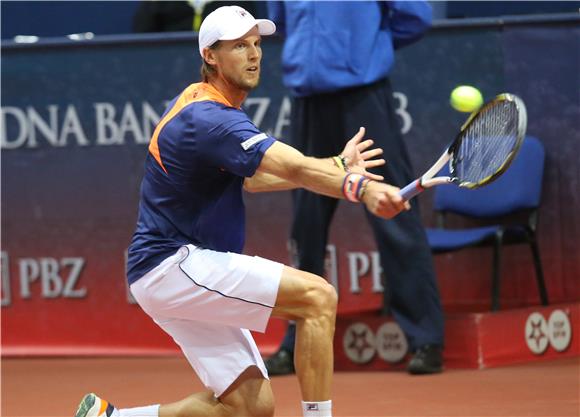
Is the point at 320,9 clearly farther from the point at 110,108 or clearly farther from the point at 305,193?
the point at 110,108

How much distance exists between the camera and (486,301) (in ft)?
22.4

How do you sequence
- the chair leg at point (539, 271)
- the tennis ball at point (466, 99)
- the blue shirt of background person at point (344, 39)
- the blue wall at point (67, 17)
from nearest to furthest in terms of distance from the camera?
1. the tennis ball at point (466, 99)
2. the blue shirt of background person at point (344, 39)
3. the chair leg at point (539, 271)
4. the blue wall at point (67, 17)

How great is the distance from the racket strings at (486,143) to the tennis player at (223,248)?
0.92 ft

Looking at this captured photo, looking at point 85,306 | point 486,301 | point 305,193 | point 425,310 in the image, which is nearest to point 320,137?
point 305,193

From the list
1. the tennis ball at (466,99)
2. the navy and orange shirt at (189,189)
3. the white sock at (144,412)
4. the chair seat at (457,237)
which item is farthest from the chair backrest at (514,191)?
the white sock at (144,412)

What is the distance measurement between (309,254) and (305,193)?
29 centimetres

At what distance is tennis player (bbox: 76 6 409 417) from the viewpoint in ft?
13.0

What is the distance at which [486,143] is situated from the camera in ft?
13.1

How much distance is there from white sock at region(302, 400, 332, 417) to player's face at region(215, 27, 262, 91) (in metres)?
1.05

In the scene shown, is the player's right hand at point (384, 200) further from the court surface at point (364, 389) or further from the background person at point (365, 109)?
the background person at point (365, 109)

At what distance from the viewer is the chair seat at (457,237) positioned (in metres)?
6.34

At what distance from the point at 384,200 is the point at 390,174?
2374 millimetres

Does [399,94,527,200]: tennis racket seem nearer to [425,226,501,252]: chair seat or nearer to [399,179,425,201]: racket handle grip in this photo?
[399,179,425,201]: racket handle grip

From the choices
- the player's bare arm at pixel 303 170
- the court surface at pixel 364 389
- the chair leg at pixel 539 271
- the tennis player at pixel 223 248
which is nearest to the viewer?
the player's bare arm at pixel 303 170
